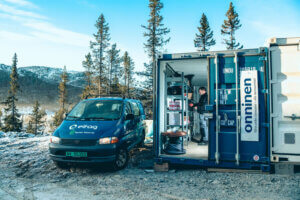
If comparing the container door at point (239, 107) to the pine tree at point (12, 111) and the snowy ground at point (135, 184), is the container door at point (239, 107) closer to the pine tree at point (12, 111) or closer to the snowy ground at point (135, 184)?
the snowy ground at point (135, 184)

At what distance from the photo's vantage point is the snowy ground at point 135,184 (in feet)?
13.6

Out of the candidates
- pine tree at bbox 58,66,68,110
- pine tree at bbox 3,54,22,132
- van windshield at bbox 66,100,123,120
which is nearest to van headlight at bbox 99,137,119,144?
van windshield at bbox 66,100,123,120

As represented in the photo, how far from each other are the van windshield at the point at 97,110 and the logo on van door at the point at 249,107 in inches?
124

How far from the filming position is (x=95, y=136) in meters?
5.31

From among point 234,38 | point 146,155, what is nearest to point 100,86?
point 234,38

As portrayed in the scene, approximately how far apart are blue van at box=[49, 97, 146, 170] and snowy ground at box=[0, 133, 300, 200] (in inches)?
17.5

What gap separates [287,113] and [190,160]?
97.3 inches

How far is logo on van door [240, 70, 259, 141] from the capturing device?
16.7ft

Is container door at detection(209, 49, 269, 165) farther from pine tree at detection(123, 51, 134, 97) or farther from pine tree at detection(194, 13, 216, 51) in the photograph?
pine tree at detection(123, 51, 134, 97)

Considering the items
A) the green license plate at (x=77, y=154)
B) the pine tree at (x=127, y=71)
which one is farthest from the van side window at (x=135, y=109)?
the pine tree at (x=127, y=71)

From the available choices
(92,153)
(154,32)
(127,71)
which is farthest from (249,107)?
(127,71)

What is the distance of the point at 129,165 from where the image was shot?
6336 millimetres

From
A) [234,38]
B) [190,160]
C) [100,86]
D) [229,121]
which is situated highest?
[234,38]

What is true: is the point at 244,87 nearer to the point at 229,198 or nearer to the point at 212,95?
the point at 212,95
